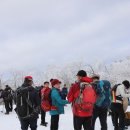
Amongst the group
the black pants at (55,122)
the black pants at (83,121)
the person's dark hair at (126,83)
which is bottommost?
the black pants at (55,122)

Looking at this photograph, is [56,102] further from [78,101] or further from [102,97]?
[78,101]

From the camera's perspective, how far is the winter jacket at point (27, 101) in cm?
926

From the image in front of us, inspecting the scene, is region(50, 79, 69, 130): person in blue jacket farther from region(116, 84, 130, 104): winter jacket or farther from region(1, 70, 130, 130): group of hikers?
region(116, 84, 130, 104): winter jacket

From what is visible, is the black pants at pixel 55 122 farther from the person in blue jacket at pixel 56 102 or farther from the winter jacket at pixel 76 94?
the winter jacket at pixel 76 94

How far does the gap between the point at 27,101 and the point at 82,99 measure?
1.46m

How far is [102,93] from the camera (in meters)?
10.2

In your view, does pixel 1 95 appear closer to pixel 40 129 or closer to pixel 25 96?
pixel 40 129

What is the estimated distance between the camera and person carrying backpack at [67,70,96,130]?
862 centimetres

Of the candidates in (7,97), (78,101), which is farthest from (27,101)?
(7,97)

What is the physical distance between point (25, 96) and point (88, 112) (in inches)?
63.2

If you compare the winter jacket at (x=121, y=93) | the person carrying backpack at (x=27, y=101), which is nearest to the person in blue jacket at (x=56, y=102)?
the person carrying backpack at (x=27, y=101)

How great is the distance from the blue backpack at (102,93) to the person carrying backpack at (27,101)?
176 cm

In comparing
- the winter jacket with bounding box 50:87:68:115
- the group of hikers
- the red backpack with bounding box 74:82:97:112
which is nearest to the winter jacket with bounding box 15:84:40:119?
the group of hikers

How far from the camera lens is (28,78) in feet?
30.6
